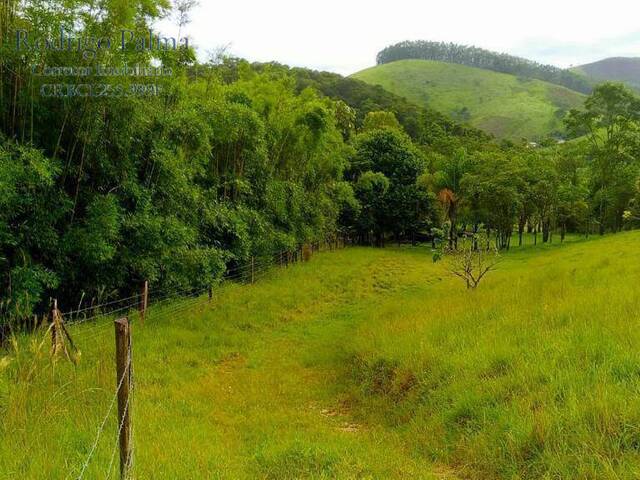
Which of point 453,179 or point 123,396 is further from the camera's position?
point 453,179

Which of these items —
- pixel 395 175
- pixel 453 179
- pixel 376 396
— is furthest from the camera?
pixel 395 175

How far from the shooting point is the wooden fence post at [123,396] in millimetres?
3357

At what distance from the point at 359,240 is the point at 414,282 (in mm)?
19087

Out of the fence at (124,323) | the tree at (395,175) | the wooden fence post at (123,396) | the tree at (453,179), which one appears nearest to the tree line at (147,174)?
the fence at (124,323)

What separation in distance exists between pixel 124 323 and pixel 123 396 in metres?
0.59

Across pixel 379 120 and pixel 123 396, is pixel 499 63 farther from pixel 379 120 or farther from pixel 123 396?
pixel 123 396

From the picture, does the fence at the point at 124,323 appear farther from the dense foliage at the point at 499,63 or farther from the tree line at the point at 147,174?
the dense foliage at the point at 499,63

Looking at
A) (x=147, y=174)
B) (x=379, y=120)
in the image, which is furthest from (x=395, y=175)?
(x=147, y=174)

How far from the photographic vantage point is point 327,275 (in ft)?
65.6

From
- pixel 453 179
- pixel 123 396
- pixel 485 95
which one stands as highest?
pixel 485 95

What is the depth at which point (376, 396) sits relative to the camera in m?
7.00

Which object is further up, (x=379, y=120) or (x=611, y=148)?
(x=379, y=120)

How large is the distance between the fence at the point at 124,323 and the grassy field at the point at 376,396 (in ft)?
0.54

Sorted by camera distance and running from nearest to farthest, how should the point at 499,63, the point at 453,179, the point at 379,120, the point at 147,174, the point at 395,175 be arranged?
the point at 147,174 < the point at 453,179 < the point at 395,175 < the point at 379,120 < the point at 499,63
